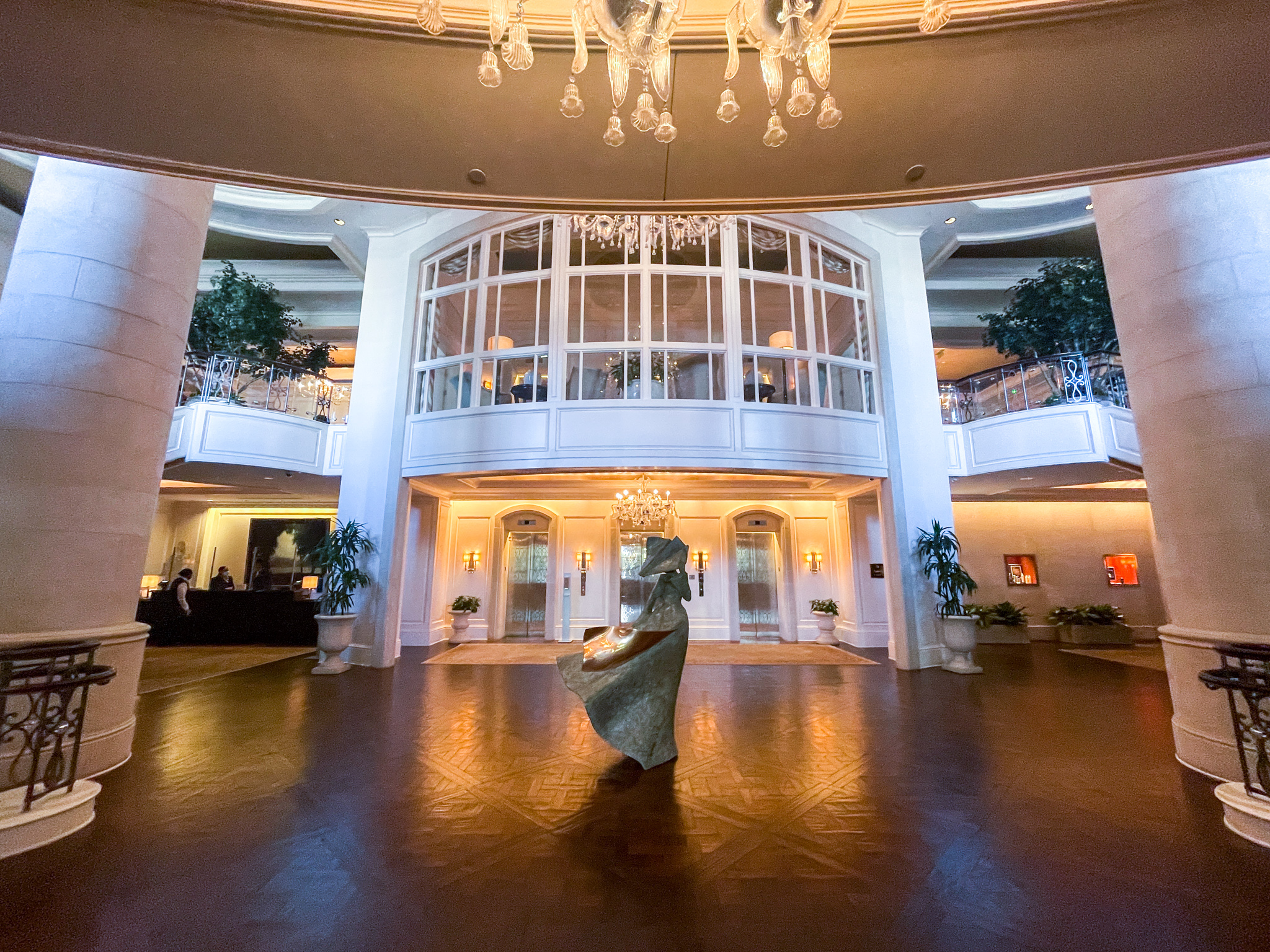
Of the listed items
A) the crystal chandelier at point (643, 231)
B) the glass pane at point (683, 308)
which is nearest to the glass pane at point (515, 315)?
the crystal chandelier at point (643, 231)

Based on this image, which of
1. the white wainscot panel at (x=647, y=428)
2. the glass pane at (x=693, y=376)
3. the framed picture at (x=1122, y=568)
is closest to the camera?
the white wainscot panel at (x=647, y=428)

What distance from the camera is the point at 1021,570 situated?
12.1m

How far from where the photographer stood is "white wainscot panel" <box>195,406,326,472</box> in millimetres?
8781

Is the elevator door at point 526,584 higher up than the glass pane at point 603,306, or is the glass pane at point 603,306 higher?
the glass pane at point 603,306

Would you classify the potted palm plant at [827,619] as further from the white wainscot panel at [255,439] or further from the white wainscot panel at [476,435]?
the white wainscot panel at [255,439]

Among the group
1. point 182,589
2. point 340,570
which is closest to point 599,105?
point 340,570

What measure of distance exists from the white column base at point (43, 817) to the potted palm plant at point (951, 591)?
29.6ft

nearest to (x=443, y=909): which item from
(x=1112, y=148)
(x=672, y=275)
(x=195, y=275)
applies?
(x=1112, y=148)

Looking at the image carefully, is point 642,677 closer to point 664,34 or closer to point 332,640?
point 664,34

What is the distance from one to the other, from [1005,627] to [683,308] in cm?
943

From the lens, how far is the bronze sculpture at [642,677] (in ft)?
13.3

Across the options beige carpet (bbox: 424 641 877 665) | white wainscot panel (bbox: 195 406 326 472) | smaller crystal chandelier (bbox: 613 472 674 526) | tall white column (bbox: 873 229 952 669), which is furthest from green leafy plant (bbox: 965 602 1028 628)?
white wainscot panel (bbox: 195 406 326 472)

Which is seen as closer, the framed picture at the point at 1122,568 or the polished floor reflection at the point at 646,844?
the polished floor reflection at the point at 646,844

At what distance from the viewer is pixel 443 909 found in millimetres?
2217
